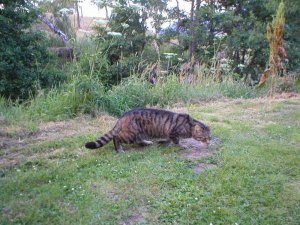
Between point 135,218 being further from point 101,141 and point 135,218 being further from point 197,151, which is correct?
point 197,151

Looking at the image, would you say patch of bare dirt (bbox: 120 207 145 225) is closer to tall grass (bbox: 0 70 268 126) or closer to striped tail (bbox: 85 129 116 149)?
striped tail (bbox: 85 129 116 149)

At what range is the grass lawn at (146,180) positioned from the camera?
304 cm

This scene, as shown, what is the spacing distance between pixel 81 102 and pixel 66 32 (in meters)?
9.71

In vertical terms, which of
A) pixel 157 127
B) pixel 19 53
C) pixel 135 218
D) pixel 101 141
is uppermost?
pixel 19 53

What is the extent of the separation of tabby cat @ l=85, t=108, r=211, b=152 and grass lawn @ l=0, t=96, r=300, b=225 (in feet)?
0.59

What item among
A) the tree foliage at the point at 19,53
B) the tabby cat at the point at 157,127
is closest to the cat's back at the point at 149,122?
the tabby cat at the point at 157,127

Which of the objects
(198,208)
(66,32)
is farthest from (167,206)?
(66,32)

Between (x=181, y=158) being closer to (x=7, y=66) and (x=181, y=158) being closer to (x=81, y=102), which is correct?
(x=81, y=102)

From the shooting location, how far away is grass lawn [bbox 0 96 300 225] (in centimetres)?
304

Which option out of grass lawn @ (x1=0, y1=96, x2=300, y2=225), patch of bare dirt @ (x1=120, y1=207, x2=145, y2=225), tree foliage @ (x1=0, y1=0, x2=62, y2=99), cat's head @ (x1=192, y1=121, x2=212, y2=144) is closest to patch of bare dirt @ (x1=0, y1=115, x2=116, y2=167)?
grass lawn @ (x1=0, y1=96, x2=300, y2=225)

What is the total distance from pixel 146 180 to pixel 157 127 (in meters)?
1.20

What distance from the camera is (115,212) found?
3.05 m

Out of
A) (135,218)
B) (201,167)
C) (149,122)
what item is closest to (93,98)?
(149,122)

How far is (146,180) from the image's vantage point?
12.0ft
